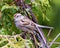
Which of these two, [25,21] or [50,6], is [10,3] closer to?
[25,21]

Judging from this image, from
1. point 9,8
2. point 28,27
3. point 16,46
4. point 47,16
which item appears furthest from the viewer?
point 47,16

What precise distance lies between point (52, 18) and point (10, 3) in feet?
1.27

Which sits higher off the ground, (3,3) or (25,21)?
(3,3)

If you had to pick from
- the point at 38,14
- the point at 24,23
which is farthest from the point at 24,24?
the point at 38,14

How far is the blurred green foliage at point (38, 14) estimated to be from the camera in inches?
66.9

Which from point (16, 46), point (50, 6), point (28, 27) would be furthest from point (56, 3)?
point (16, 46)

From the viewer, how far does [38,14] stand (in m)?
1.89

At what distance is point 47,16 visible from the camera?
1978 mm

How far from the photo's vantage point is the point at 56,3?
5.90ft

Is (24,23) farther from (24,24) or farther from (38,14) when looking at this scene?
(38,14)

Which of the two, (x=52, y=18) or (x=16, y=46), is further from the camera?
(x=52, y=18)

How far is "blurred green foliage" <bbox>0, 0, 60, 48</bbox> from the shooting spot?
1.70m

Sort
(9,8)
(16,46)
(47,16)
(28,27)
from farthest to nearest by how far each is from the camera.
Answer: (47,16), (28,27), (9,8), (16,46)

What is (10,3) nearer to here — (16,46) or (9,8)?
(9,8)
